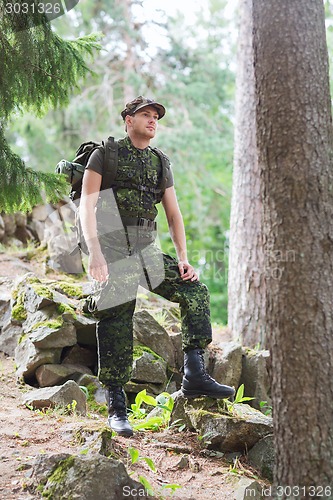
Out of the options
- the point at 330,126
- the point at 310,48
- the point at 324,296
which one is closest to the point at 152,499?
the point at 324,296

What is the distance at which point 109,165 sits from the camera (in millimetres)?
4199

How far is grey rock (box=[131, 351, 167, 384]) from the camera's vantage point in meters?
5.73

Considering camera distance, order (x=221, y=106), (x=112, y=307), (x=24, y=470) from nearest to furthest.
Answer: (x=24, y=470), (x=112, y=307), (x=221, y=106)

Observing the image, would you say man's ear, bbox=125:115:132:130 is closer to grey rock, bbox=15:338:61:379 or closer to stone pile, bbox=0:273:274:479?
stone pile, bbox=0:273:274:479

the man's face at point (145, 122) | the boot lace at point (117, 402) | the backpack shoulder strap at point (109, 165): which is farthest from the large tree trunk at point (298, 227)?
the boot lace at point (117, 402)

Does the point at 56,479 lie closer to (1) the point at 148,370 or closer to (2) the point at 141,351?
(1) the point at 148,370

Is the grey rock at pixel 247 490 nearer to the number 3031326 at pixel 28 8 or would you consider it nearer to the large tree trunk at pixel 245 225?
the large tree trunk at pixel 245 225

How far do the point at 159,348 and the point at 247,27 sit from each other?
5.03 meters

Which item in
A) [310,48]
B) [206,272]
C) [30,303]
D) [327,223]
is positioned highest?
[310,48]

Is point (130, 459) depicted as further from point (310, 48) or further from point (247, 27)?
point (247, 27)

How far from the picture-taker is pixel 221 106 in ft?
58.4

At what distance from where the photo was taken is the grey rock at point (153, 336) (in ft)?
20.1

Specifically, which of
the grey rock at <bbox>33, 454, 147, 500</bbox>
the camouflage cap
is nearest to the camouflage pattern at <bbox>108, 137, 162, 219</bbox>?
the camouflage cap

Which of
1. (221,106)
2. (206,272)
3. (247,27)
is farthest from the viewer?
(206,272)
